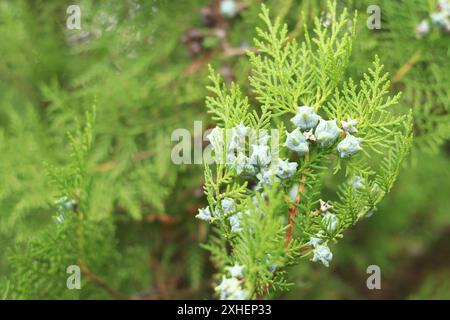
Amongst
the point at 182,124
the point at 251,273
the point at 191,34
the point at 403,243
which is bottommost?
the point at 251,273

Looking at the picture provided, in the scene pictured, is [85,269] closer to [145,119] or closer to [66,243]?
[66,243]

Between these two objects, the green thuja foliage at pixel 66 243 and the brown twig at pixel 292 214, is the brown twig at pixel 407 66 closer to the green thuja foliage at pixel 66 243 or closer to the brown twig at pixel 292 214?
the brown twig at pixel 292 214

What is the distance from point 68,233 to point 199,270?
1.24ft

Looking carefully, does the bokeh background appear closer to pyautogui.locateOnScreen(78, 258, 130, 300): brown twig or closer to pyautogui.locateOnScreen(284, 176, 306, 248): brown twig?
pyautogui.locateOnScreen(78, 258, 130, 300): brown twig

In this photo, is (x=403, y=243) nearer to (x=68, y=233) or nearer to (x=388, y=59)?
(x=388, y=59)

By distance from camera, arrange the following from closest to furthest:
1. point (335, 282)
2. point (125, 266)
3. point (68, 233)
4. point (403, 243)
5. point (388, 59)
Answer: point (68, 233) → point (388, 59) → point (125, 266) → point (335, 282) → point (403, 243)

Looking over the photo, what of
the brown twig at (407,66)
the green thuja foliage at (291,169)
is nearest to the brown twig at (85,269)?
the green thuja foliage at (291,169)

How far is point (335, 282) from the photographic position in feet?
4.83

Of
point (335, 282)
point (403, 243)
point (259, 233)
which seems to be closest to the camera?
point (259, 233)

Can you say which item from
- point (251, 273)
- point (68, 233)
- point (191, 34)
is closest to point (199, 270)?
point (68, 233)

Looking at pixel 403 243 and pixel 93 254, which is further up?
pixel 403 243

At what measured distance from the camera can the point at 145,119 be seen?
4.00ft

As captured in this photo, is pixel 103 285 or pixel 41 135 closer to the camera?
pixel 103 285

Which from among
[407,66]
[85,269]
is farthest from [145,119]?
[407,66]
